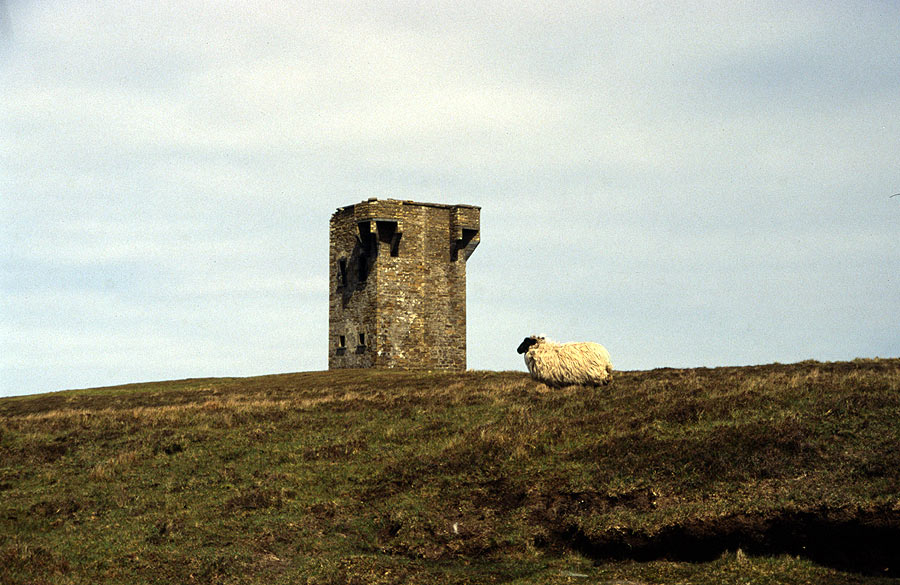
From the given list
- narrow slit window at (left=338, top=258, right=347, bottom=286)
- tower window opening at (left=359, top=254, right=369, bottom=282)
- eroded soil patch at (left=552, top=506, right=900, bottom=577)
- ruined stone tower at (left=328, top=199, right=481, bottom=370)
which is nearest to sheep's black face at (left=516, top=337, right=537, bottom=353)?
eroded soil patch at (left=552, top=506, right=900, bottom=577)

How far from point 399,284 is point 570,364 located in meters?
34.9

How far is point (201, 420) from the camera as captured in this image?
89.8 feet

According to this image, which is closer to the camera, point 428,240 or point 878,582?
point 878,582

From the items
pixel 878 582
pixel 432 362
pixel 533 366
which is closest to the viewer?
pixel 878 582

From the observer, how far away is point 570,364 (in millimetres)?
26250

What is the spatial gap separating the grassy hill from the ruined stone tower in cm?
3348

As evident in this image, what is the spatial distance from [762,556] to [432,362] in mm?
47286

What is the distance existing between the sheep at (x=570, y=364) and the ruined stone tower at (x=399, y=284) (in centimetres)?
3319

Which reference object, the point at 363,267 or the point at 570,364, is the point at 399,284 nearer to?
the point at 363,267

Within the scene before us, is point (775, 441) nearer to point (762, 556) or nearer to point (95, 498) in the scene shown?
point (762, 556)

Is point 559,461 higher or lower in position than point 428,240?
lower

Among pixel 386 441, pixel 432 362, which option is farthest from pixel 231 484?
pixel 432 362

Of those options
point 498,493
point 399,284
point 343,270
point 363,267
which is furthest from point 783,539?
point 343,270

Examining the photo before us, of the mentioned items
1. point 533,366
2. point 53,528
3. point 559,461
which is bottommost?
point 53,528
